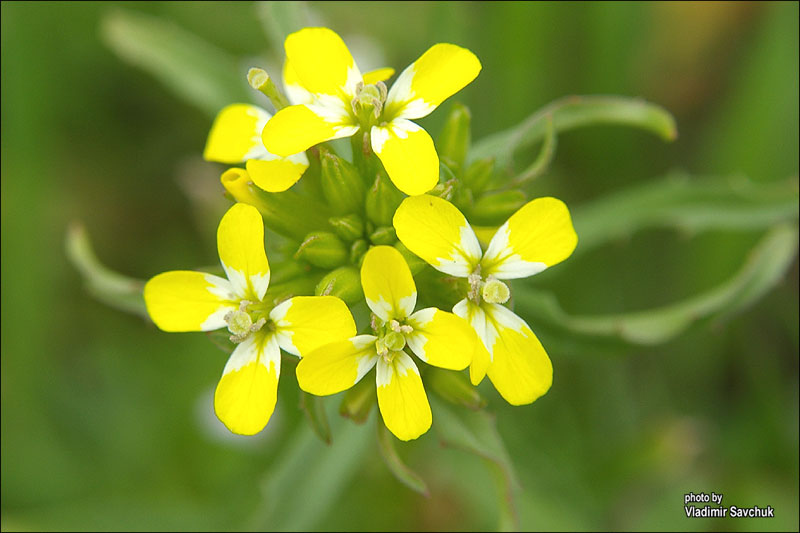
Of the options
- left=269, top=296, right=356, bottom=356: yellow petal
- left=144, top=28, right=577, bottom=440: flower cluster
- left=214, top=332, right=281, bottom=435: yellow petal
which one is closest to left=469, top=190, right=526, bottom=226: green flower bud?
left=144, top=28, right=577, bottom=440: flower cluster

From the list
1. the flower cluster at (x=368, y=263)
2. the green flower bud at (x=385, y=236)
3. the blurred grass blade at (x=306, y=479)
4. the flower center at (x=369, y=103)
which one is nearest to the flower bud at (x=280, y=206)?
the flower cluster at (x=368, y=263)

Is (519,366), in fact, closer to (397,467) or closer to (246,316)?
(397,467)

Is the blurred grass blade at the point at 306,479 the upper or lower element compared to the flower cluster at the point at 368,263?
lower

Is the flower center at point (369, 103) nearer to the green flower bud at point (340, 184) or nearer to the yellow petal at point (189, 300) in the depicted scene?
the green flower bud at point (340, 184)

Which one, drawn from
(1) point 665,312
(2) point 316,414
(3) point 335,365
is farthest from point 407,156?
(1) point 665,312

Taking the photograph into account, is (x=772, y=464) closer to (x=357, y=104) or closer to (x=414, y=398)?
(x=414, y=398)

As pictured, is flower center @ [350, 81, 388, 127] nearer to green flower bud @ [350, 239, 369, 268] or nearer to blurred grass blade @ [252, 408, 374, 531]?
green flower bud @ [350, 239, 369, 268]

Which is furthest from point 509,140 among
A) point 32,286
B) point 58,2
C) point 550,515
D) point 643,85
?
point 58,2
